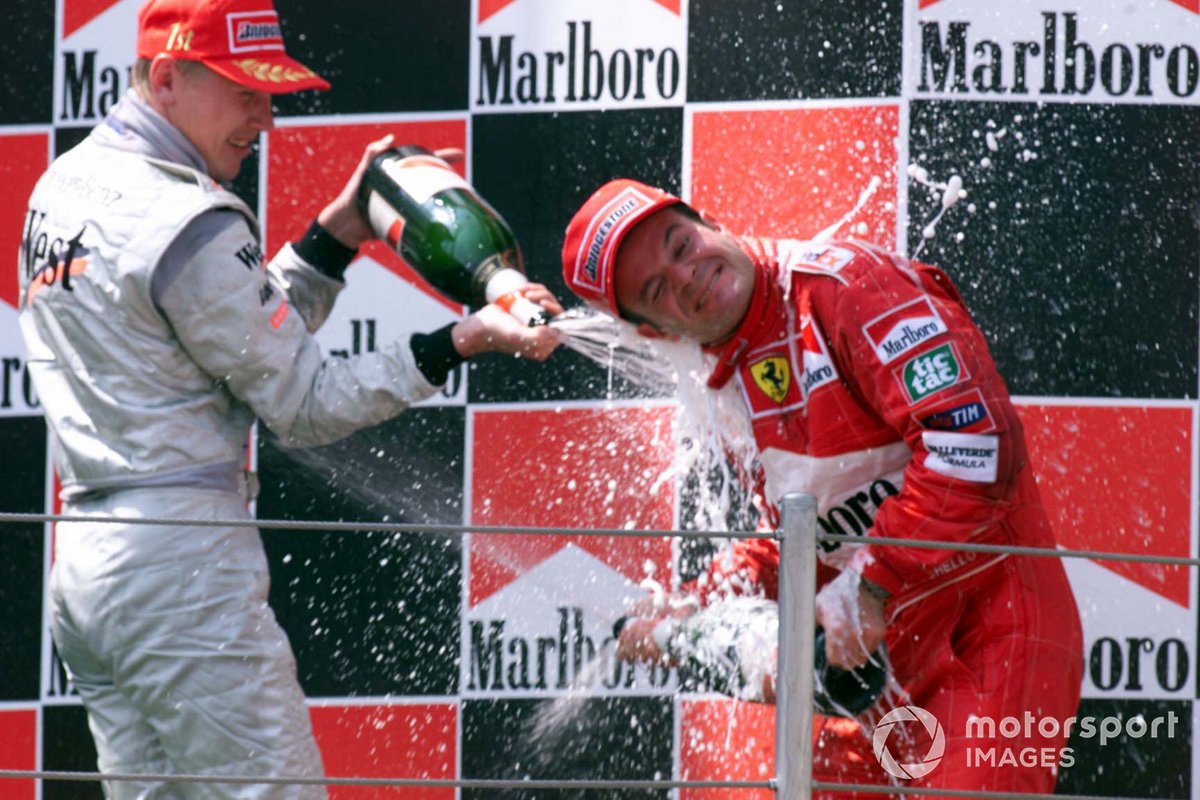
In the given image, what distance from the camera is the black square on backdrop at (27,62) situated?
3.24 metres

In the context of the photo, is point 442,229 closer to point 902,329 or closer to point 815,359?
point 815,359

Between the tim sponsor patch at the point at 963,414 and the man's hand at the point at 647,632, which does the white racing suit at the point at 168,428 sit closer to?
the man's hand at the point at 647,632

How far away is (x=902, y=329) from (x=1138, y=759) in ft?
3.56

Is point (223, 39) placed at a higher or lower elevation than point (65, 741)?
higher

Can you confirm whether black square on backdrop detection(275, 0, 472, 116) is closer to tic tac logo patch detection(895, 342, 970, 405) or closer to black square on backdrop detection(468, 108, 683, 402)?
black square on backdrop detection(468, 108, 683, 402)

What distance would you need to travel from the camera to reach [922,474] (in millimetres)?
2250

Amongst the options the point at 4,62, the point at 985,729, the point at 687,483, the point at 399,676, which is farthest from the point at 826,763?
the point at 4,62

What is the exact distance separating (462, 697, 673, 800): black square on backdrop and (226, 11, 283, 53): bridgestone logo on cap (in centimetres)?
119

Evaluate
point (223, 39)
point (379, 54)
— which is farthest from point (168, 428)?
point (379, 54)

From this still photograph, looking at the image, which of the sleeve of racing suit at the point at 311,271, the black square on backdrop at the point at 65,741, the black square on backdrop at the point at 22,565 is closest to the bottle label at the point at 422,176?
the sleeve of racing suit at the point at 311,271

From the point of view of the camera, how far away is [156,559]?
249cm

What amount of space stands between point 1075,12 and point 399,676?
159 cm

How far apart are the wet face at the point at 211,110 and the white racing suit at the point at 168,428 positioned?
0.04 m

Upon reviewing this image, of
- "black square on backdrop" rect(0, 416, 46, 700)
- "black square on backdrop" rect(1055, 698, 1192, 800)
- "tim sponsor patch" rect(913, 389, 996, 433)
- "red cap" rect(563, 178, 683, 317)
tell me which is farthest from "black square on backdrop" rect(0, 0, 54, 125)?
"black square on backdrop" rect(1055, 698, 1192, 800)
